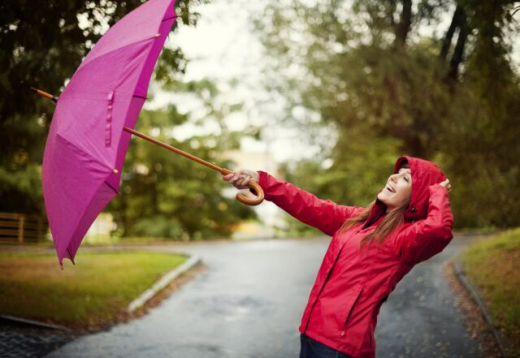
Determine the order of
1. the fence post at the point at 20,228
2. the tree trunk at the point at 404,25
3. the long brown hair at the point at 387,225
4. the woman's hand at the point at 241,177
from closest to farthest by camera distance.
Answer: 1. the long brown hair at the point at 387,225
2. the woman's hand at the point at 241,177
3. the tree trunk at the point at 404,25
4. the fence post at the point at 20,228

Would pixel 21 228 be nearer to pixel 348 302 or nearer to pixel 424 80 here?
pixel 424 80

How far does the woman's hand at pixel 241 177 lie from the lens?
3.38m

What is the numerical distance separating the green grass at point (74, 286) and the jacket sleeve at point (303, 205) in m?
5.25

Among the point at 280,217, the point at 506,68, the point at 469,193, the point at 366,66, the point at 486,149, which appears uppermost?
the point at 366,66

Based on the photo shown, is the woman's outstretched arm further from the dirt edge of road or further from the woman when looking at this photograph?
the dirt edge of road

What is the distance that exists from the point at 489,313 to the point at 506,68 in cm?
357

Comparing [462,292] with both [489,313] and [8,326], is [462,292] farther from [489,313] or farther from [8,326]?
[8,326]

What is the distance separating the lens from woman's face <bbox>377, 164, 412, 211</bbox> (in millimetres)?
3160

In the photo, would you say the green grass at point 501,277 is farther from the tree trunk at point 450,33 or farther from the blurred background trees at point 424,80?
the tree trunk at point 450,33

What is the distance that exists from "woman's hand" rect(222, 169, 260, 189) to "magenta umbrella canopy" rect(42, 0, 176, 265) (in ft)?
2.33

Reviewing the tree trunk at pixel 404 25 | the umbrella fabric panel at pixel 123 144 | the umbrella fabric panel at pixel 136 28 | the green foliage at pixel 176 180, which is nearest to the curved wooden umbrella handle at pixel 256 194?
the umbrella fabric panel at pixel 123 144

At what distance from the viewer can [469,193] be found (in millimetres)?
11172

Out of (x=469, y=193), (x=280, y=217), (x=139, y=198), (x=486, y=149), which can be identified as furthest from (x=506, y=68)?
(x=280, y=217)

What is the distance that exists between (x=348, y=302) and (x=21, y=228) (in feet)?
59.3
